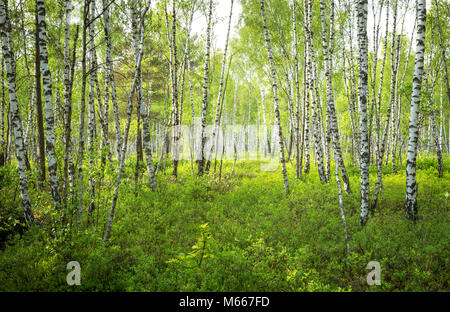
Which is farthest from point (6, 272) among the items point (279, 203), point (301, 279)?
point (279, 203)

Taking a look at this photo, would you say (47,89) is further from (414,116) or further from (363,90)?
(414,116)

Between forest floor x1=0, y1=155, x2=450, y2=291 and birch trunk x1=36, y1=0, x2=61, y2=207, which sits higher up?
birch trunk x1=36, y1=0, x2=61, y2=207

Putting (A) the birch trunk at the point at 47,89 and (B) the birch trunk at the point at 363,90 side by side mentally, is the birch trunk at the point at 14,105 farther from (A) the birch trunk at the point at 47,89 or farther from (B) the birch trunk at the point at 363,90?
(B) the birch trunk at the point at 363,90

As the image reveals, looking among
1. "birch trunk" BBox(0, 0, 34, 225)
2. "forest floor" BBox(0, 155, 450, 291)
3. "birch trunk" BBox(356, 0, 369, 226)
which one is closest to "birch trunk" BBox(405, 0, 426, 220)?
"forest floor" BBox(0, 155, 450, 291)

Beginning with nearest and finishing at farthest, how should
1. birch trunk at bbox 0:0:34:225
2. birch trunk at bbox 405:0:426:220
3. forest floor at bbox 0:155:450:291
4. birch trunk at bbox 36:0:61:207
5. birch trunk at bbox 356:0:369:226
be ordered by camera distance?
forest floor at bbox 0:155:450:291
birch trunk at bbox 36:0:61:207
birch trunk at bbox 0:0:34:225
birch trunk at bbox 405:0:426:220
birch trunk at bbox 356:0:369:226

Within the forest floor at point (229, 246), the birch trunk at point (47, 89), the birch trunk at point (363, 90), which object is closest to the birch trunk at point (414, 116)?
the forest floor at point (229, 246)

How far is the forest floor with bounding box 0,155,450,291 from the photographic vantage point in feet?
15.2

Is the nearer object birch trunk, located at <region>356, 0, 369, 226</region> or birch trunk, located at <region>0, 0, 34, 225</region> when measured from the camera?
birch trunk, located at <region>0, 0, 34, 225</region>

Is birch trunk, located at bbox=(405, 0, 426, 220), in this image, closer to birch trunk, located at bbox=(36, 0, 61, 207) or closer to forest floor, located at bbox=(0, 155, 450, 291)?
forest floor, located at bbox=(0, 155, 450, 291)

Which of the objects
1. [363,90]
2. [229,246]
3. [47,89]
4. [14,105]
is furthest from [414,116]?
[14,105]

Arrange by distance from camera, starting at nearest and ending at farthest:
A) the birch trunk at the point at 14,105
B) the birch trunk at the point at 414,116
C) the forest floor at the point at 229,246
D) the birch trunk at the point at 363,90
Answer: the forest floor at the point at 229,246, the birch trunk at the point at 14,105, the birch trunk at the point at 414,116, the birch trunk at the point at 363,90

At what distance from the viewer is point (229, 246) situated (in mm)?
6125

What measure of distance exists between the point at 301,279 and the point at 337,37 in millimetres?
17996

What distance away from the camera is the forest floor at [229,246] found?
15.2 feet
